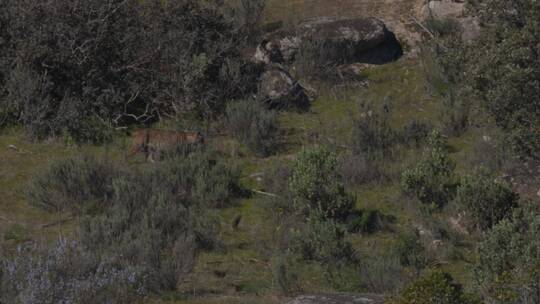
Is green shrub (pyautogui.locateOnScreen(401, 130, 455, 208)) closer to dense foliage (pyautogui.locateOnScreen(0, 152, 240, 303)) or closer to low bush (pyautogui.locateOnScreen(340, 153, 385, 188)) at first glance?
low bush (pyautogui.locateOnScreen(340, 153, 385, 188))

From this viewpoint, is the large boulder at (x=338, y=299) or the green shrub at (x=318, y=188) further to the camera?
the green shrub at (x=318, y=188)

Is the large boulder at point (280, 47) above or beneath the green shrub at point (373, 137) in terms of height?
above

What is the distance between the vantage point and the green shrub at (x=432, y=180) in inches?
611

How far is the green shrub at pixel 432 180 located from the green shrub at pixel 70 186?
475 cm

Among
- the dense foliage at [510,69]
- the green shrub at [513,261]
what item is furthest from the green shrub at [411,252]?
the dense foliage at [510,69]

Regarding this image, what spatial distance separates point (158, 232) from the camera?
1297 centimetres

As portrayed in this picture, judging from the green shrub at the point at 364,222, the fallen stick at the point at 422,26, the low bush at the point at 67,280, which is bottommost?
the green shrub at the point at 364,222

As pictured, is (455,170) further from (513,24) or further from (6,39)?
(6,39)

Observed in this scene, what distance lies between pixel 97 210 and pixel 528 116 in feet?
22.9

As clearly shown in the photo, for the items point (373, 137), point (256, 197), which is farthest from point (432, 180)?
point (256, 197)

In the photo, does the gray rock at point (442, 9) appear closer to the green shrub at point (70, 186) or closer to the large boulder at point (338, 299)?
the green shrub at point (70, 186)

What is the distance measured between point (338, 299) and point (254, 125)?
895 cm

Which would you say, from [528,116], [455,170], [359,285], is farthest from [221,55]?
[359,285]

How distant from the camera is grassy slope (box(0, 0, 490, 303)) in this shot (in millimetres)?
12423
